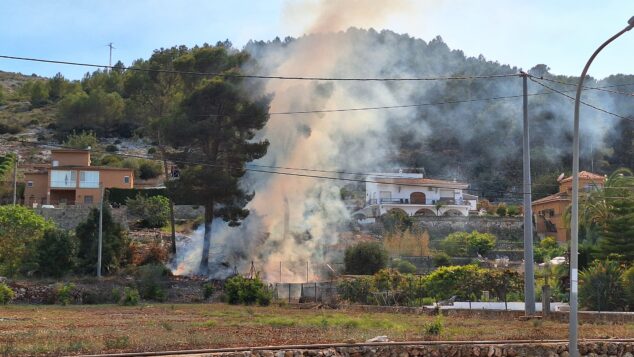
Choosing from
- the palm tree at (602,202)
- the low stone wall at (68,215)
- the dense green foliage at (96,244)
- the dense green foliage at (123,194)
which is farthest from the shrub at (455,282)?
the dense green foliage at (123,194)

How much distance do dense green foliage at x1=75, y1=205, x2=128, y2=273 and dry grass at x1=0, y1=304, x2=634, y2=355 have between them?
816 inches

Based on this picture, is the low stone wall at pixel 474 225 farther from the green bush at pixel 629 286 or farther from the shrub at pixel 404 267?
the green bush at pixel 629 286

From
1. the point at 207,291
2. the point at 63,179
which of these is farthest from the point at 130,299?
the point at 63,179

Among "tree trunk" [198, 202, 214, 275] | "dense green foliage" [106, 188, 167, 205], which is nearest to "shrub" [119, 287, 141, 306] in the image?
"tree trunk" [198, 202, 214, 275]

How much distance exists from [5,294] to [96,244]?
1219cm

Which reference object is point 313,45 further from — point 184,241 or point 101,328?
point 101,328

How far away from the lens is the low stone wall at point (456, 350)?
21.1 meters

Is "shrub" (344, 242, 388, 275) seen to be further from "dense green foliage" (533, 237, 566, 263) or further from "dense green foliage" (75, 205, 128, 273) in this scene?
"dense green foliage" (75, 205, 128, 273)

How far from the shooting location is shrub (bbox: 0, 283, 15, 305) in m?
46.7

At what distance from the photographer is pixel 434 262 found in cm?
6925

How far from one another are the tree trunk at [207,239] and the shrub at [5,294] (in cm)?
1752

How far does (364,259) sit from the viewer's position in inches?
2456

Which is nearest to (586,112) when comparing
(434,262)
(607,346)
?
(434,262)

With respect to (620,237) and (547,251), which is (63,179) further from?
(620,237)
